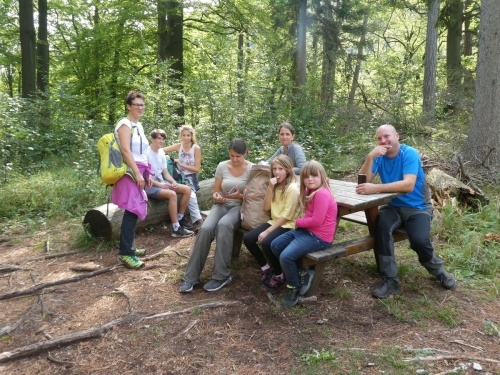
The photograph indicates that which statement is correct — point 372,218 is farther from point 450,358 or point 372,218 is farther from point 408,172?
point 450,358

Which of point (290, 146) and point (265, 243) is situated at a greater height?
point (290, 146)

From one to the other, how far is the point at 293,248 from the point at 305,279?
42 cm

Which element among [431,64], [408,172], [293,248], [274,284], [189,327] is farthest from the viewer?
[431,64]

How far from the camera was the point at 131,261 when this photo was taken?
15.7 ft

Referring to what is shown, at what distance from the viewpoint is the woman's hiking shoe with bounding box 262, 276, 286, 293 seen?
4.02 m

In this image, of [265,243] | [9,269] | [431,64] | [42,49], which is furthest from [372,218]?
[42,49]

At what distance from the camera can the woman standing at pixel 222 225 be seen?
4160 mm

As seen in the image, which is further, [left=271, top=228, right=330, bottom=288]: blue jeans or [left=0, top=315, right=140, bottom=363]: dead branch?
[left=271, top=228, right=330, bottom=288]: blue jeans

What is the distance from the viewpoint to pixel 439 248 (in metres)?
4.88

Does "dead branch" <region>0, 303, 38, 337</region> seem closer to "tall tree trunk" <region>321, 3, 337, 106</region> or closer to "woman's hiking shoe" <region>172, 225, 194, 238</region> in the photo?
"woman's hiking shoe" <region>172, 225, 194, 238</region>

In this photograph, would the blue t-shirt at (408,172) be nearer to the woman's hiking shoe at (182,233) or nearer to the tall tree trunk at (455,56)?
the woman's hiking shoe at (182,233)

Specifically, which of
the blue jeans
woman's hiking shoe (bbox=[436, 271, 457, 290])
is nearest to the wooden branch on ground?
the blue jeans

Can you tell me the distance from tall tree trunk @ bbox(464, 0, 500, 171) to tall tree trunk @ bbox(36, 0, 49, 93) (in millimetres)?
12828

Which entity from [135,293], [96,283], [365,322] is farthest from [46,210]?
[365,322]
